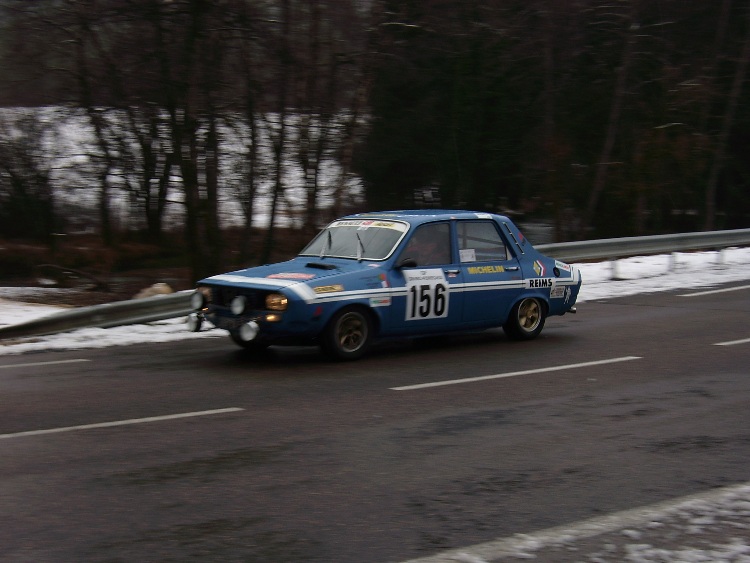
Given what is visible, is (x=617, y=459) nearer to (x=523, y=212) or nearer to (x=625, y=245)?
(x=625, y=245)

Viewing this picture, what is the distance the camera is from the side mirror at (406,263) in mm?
10156

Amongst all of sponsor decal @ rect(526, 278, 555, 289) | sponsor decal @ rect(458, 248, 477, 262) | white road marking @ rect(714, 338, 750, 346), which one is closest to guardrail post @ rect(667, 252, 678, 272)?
white road marking @ rect(714, 338, 750, 346)

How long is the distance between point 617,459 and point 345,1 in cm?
1496

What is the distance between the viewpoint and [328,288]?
957 cm

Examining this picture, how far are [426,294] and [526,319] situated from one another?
169 centimetres

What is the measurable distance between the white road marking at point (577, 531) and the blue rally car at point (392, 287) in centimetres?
489

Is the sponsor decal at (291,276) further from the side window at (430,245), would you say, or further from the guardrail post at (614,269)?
the guardrail post at (614,269)

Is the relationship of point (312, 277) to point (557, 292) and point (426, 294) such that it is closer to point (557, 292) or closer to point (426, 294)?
point (426, 294)

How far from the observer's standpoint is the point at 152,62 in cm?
1688

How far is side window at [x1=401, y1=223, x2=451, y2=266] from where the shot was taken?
34.1ft

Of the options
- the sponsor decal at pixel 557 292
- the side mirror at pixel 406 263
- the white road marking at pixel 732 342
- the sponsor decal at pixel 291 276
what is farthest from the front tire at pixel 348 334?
the white road marking at pixel 732 342

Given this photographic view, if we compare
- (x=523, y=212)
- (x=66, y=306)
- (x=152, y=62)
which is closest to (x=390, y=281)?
(x=66, y=306)

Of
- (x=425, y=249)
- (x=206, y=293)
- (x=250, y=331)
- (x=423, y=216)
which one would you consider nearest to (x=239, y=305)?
(x=250, y=331)

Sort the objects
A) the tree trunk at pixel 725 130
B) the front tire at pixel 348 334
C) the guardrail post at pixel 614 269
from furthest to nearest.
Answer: the tree trunk at pixel 725 130, the guardrail post at pixel 614 269, the front tire at pixel 348 334
